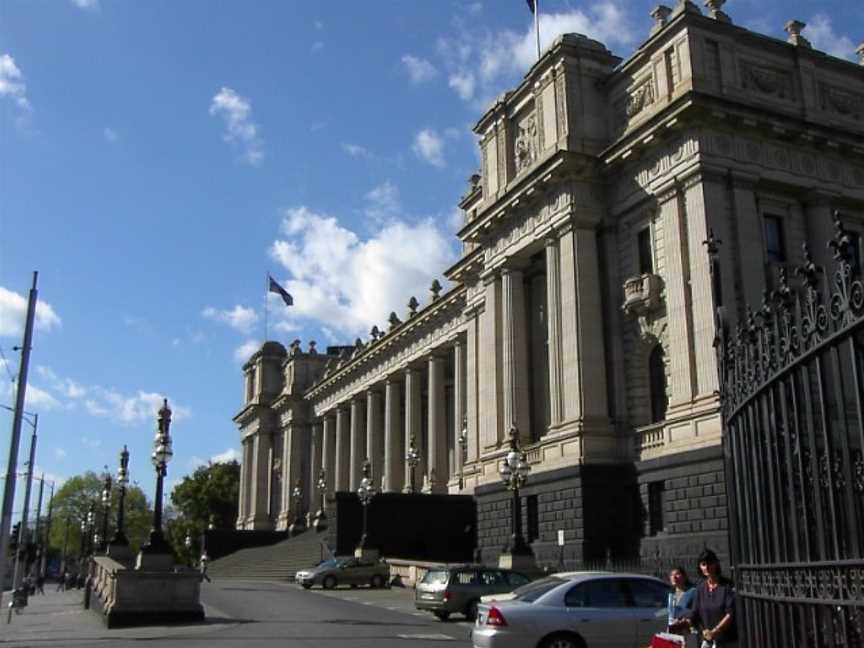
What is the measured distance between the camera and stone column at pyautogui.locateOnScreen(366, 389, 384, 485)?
68.6m

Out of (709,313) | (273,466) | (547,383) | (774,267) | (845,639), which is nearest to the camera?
(845,639)

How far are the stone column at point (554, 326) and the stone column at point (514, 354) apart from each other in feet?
6.40

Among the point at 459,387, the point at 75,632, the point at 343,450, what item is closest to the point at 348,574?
the point at 459,387

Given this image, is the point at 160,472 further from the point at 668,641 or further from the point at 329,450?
the point at 329,450

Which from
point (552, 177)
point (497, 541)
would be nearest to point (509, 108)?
point (552, 177)

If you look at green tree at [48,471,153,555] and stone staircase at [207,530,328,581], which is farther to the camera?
green tree at [48,471,153,555]

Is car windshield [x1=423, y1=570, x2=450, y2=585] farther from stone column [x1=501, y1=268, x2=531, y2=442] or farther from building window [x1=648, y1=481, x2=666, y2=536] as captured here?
stone column [x1=501, y1=268, x2=531, y2=442]

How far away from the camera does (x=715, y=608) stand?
909 centimetres

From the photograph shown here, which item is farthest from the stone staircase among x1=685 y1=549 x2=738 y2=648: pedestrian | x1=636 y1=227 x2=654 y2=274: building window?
x1=685 y1=549 x2=738 y2=648: pedestrian

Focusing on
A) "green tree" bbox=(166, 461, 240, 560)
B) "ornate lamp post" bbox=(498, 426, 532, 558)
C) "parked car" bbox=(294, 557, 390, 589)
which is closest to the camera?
"ornate lamp post" bbox=(498, 426, 532, 558)

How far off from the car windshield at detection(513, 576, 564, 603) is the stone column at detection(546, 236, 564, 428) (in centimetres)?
2106

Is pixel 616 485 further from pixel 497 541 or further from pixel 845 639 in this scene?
pixel 845 639

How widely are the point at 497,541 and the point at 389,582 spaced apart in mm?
5313

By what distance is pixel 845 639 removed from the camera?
15.5ft
